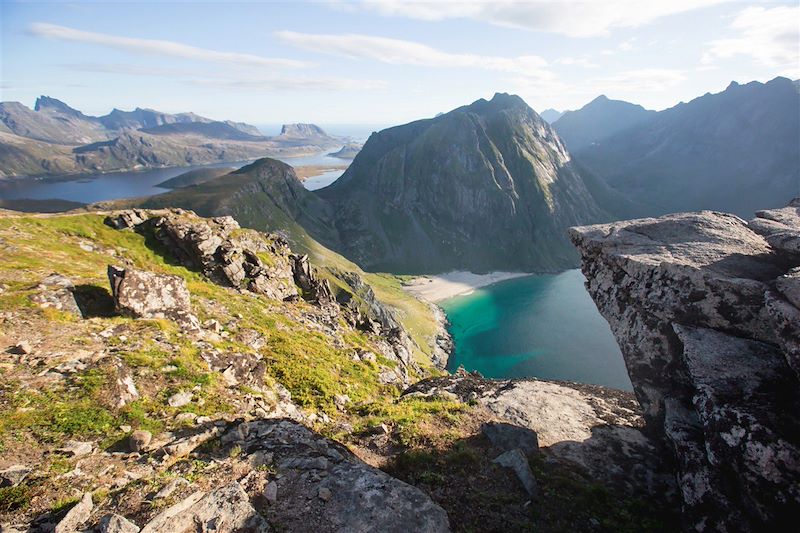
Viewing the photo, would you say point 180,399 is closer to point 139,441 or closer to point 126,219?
point 139,441

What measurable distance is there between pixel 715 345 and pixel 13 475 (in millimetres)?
27443

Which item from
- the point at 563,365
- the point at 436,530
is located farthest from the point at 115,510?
the point at 563,365

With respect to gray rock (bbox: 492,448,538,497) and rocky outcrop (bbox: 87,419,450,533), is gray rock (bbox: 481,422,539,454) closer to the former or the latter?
gray rock (bbox: 492,448,538,497)

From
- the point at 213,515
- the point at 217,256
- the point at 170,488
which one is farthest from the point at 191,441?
the point at 217,256

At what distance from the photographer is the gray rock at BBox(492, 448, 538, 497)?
1735cm

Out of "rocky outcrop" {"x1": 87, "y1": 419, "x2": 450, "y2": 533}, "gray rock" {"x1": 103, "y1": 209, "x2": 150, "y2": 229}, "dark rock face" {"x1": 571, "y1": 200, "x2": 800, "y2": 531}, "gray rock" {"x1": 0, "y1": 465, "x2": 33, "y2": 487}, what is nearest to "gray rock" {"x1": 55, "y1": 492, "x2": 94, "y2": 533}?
"rocky outcrop" {"x1": 87, "y1": 419, "x2": 450, "y2": 533}

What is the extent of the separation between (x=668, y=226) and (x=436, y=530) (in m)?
25.4

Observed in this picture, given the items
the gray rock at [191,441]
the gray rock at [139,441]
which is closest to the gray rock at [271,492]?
the gray rock at [191,441]

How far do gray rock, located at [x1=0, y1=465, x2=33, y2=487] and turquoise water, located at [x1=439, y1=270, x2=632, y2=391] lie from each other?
114427 millimetres

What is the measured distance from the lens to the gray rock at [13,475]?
11.1 m

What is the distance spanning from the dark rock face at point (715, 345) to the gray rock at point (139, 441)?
69.0 ft

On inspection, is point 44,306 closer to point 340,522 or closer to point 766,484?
point 340,522

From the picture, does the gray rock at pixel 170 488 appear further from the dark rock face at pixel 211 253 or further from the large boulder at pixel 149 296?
the dark rock face at pixel 211 253

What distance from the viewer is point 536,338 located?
139000mm
